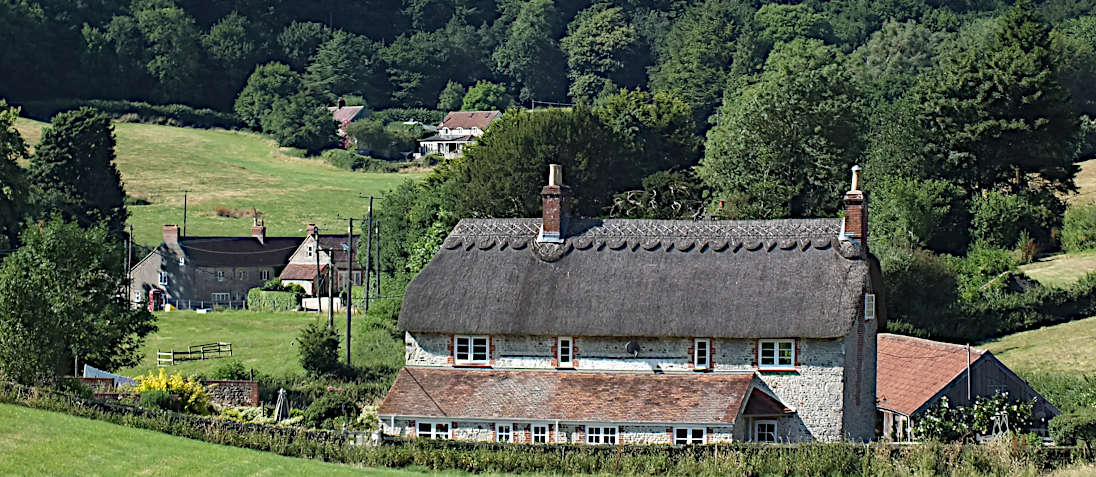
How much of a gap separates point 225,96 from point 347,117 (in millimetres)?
16018

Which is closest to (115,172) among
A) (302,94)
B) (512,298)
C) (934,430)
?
(302,94)

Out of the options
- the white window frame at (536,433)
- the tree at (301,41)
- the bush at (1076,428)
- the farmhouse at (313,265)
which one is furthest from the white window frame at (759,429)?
the tree at (301,41)

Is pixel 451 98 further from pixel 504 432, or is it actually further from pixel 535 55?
pixel 504 432

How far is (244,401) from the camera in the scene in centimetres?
3969

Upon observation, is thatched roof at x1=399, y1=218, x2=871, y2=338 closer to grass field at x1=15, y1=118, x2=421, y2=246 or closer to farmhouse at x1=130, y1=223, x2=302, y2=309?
farmhouse at x1=130, y1=223, x2=302, y2=309

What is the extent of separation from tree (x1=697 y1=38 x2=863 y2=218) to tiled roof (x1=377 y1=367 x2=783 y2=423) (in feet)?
92.7

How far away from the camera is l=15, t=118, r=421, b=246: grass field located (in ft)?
292

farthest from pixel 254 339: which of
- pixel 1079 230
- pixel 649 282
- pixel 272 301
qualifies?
pixel 1079 230

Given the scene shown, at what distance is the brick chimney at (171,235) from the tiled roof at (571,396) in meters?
46.4

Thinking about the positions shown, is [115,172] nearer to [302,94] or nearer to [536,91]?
[302,94]

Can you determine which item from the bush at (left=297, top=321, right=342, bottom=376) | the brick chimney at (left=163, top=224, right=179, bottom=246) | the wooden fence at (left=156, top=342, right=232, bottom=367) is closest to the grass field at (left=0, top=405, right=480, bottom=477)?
the bush at (left=297, top=321, right=342, bottom=376)

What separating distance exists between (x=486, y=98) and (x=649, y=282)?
367ft

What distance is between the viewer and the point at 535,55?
15688 centimetres

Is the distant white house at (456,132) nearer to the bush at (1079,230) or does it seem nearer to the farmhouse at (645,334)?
the bush at (1079,230)
